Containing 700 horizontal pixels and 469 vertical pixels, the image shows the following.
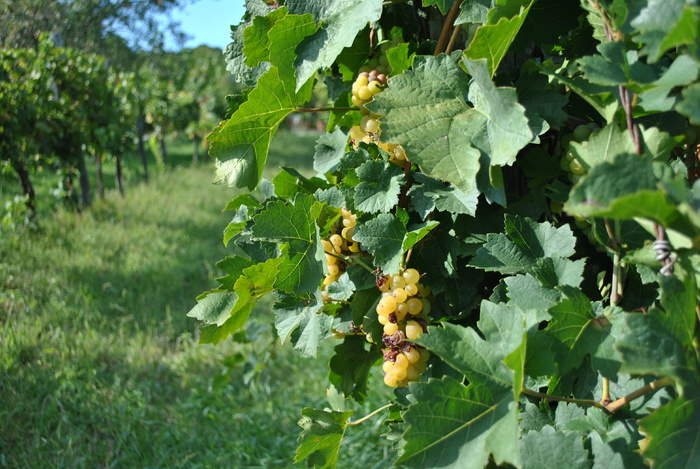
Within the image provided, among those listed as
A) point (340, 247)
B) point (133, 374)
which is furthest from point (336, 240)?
point (133, 374)

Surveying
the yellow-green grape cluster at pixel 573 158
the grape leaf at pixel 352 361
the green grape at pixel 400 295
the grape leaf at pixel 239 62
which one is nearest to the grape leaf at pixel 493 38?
the yellow-green grape cluster at pixel 573 158

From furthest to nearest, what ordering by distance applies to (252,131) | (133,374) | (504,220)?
1. (133,374)
2. (252,131)
3. (504,220)

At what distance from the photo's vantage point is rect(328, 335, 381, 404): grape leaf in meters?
1.33

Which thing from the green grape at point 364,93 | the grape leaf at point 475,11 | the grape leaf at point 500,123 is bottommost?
the grape leaf at point 500,123

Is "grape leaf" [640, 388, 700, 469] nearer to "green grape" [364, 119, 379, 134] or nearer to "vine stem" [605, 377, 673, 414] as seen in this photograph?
"vine stem" [605, 377, 673, 414]

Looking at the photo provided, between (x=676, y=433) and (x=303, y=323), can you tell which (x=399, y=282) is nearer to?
(x=303, y=323)

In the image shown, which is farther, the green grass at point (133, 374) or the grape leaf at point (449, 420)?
the green grass at point (133, 374)

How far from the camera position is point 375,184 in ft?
3.57

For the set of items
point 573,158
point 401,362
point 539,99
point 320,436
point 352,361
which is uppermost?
point 539,99

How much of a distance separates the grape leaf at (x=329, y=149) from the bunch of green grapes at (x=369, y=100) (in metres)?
0.20

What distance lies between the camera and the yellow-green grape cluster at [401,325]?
1090 mm

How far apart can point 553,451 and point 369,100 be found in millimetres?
706

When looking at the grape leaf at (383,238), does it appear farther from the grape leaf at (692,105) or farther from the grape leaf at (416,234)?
the grape leaf at (692,105)

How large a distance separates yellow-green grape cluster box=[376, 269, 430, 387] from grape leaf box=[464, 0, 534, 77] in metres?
0.42
